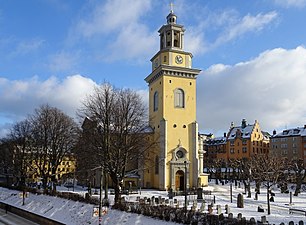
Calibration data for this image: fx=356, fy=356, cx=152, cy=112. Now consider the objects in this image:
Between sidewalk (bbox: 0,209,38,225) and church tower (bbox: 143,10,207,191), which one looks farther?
church tower (bbox: 143,10,207,191)

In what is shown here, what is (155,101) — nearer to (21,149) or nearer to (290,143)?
(21,149)

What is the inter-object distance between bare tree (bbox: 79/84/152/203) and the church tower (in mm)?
14876

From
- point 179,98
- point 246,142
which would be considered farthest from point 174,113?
point 246,142

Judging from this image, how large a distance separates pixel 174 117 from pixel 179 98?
3244mm

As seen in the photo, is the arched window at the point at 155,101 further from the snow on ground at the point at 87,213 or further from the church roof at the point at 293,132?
the church roof at the point at 293,132

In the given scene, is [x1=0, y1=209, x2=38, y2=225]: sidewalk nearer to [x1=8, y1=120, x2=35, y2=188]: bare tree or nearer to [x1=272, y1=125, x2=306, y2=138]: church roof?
[x1=8, y1=120, x2=35, y2=188]: bare tree

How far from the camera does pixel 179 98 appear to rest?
184 ft

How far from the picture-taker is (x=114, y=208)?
31422mm

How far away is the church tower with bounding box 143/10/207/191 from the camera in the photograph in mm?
53688

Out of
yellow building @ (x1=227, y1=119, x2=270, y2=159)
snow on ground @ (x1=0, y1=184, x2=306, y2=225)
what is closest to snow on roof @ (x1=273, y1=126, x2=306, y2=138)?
yellow building @ (x1=227, y1=119, x2=270, y2=159)

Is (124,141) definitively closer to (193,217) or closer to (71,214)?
(71,214)

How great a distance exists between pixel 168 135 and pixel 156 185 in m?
7.87

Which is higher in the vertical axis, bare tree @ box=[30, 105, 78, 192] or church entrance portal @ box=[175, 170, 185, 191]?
bare tree @ box=[30, 105, 78, 192]

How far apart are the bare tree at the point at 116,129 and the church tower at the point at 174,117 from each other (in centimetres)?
1488
